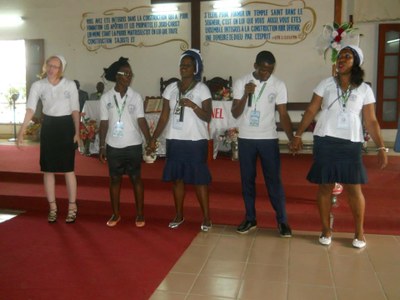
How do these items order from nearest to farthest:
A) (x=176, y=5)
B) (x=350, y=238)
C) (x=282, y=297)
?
1. (x=282, y=297)
2. (x=350, y=238)
3. (x=176, y=5)

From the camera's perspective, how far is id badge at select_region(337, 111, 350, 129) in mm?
2979

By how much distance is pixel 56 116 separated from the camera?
3572 millimetres

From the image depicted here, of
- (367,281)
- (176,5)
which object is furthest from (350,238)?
(176,5)

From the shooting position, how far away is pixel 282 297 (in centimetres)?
246

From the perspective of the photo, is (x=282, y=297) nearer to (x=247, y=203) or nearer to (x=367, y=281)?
(x=367, y=281)

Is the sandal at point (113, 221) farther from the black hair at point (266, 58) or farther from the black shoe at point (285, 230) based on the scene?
the black hair at point (266, 58)

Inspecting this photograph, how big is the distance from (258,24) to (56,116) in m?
4.51

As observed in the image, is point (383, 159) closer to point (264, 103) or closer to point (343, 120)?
point (343, 120)

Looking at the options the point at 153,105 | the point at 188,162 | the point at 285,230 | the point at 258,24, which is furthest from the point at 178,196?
the point at 258,24

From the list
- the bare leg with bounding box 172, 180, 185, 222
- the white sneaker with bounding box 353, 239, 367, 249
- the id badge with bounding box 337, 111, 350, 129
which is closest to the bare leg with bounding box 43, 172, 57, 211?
the bare leg with bounding box 172, 180, 185, 222

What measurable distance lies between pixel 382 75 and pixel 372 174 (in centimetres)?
278

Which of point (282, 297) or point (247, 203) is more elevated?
point (247, 203)

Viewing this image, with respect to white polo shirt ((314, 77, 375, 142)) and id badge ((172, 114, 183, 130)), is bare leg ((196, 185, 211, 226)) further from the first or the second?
white polo shirt ((314, 77, 375, 142))

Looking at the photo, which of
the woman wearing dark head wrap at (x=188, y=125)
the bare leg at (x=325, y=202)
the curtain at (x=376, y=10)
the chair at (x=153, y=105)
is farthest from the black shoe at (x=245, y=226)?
the curtain at (x=376, y=10)
